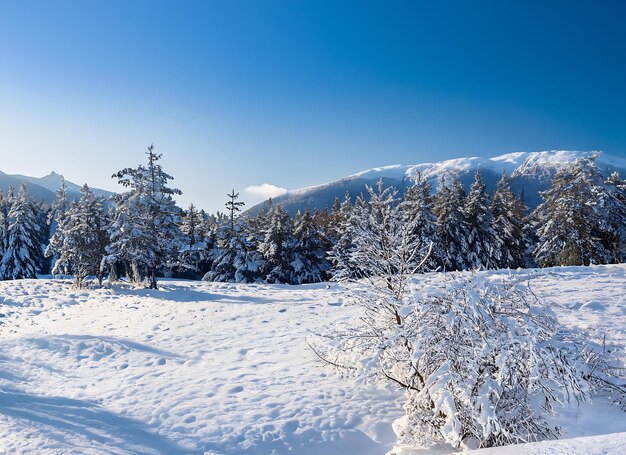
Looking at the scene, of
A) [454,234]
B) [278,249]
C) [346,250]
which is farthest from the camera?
[278,249]

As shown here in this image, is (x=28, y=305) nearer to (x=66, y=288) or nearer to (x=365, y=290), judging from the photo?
(x=66, y=288)

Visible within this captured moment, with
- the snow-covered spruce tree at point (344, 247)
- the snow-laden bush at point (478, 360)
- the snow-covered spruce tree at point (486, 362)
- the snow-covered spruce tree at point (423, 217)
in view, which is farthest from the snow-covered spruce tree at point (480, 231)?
the snow-covered spruce tree at point (486, 362)

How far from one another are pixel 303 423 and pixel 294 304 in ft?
31.4

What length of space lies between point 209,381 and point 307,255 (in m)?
25.7

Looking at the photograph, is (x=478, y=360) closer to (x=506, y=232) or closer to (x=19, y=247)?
(x=506, y=232)

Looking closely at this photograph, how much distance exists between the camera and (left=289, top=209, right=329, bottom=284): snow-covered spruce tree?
114 ft

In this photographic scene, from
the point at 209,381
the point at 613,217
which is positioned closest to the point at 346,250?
the point at 613,217

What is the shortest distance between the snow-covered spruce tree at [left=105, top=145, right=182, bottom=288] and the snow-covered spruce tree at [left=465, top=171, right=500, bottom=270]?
22.6 m

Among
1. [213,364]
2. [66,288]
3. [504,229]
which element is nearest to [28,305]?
[66,288]

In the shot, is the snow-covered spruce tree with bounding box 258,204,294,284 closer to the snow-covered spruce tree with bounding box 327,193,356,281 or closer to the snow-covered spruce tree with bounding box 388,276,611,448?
the snow-covered spruce tree with bounding box 327,193,356,281

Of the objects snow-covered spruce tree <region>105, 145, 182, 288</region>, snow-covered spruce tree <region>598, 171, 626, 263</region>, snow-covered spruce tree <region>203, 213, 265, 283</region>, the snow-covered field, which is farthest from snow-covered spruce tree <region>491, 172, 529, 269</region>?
snow-covered spruce tree <region>105, 145, 182, 288</region>

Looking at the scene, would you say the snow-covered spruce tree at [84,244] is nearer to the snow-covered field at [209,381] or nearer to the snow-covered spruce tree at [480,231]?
the snow-covered field at [209,381]

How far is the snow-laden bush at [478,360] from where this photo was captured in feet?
18.2

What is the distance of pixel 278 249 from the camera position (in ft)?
112
